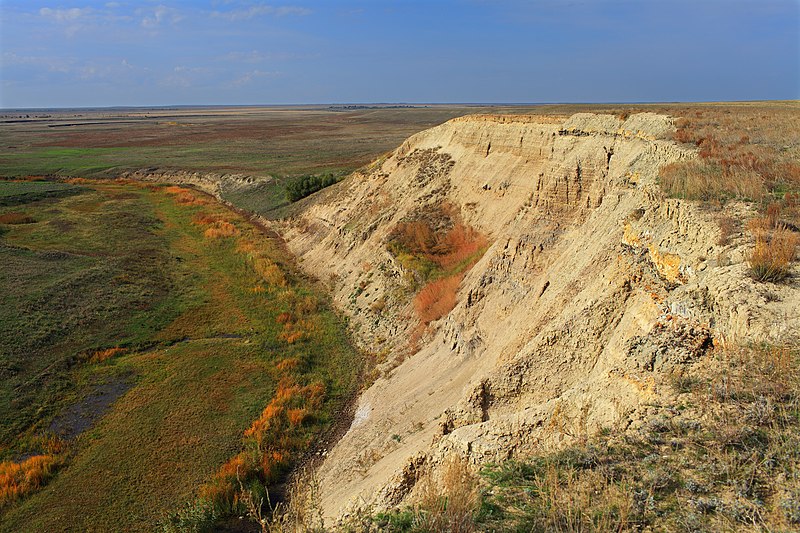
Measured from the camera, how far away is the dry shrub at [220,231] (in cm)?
4152

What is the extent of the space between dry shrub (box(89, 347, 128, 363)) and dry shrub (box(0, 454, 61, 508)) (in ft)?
22.6

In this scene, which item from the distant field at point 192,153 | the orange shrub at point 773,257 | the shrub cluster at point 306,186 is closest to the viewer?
the orange shrub at point 773,257

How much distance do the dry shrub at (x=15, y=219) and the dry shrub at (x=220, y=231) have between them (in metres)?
17.6

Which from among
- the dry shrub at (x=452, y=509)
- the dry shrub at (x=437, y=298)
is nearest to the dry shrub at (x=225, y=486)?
the dry shrub at (x=452, y=509)

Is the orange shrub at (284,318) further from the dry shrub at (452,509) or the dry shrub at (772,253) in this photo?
the dry shrub at (772,253)

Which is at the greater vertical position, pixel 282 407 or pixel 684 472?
pixel 684 472

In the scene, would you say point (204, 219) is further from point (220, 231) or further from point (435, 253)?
point (435, 253)

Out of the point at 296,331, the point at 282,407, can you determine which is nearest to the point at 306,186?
the point at 296,331

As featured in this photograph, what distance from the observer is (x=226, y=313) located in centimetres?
2666

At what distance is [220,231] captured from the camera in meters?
42.1

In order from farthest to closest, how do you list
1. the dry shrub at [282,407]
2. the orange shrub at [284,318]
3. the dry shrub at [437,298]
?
the orange shrub at [284,318]
the dry shrub at [437,298]
the dry shrub at [282,407]

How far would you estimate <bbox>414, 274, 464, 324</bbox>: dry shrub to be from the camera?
67.6 ft

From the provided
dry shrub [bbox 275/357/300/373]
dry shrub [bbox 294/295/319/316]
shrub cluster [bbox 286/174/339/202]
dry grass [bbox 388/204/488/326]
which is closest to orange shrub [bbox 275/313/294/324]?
dry shrub [bbox 294/295/319/316]

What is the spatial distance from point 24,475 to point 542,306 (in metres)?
15.7
